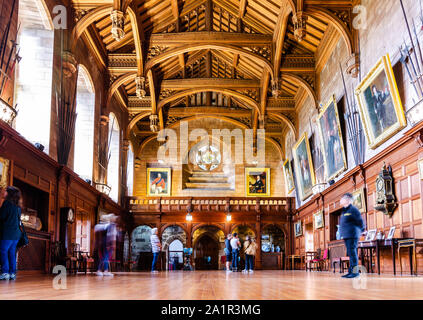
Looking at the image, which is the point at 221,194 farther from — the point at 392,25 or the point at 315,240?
the point at 392,25

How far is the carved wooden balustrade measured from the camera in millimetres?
22078

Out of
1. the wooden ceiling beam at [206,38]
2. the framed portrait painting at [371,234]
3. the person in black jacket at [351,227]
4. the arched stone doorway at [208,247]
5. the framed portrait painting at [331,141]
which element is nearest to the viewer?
the person in black jacket at [351,227]

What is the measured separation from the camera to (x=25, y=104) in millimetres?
11688

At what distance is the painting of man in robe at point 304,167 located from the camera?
1750 cm

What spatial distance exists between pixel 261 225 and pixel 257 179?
3.40 m

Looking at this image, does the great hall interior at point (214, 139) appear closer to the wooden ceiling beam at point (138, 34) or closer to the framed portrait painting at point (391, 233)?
the wooden ceiling beam at point (138, 34)

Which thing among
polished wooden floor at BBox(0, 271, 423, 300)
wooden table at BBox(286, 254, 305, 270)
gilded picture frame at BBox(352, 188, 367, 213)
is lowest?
wooden table at BBox(286, 254, 305, 270)

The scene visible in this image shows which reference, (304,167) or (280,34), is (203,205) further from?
(280,34)

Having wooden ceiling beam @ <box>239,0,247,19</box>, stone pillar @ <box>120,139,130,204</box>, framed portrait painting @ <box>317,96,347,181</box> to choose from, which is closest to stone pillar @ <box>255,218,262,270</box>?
stone pillar @ <box>120,139,130,204</box>

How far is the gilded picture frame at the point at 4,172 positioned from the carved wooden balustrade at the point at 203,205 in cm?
1321

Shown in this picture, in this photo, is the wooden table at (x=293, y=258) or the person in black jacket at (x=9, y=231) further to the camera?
the wooden table at (x=293, y=258)

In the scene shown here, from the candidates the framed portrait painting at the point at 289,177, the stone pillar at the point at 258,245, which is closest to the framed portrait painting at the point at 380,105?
the framed portrait painting at the point at 289,177

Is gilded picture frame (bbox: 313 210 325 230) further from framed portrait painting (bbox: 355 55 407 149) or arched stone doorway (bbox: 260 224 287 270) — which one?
arched stone doorway (bbox: 260 224 287 270)

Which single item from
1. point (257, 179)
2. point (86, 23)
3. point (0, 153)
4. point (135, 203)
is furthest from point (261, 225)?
point (0, 153)
